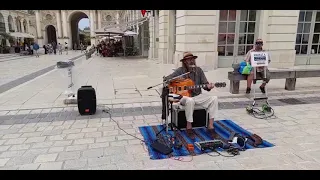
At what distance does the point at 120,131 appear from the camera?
15.1 ft

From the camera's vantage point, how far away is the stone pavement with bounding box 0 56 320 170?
3422mm

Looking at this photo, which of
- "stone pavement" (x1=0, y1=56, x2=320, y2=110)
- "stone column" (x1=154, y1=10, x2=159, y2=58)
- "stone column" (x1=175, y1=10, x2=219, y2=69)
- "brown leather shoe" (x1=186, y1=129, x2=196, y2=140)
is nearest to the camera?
"brown leather shoe" (x1=186, y1=129, x2=196, y2=140)

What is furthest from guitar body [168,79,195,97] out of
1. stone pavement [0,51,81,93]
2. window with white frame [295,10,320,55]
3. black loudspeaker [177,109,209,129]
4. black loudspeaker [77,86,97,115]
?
window with white frame [295,10,320,55]

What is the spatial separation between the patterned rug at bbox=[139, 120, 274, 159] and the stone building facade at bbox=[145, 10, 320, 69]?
23.3 ft

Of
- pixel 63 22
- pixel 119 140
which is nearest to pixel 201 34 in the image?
pixel 119 140

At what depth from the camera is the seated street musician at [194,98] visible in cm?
421

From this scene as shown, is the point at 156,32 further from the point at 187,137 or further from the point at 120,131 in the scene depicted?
A: the point at 187,137

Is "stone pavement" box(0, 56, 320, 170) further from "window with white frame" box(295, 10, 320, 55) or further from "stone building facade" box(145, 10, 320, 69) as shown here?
"window with white frame" box(295, 10, 320, 55)

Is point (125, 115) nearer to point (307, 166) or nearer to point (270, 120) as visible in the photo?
point (270, 120)

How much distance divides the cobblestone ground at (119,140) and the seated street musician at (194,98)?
82cm

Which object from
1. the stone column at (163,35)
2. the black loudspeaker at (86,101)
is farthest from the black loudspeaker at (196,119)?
the stone column at (163,35)

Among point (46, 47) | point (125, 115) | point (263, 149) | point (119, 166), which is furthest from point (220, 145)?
point (46, 47)

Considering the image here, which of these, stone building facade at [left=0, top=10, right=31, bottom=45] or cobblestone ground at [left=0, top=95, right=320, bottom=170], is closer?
cobblestone ground at [left=0, top=95, right=320, bottom=170]
